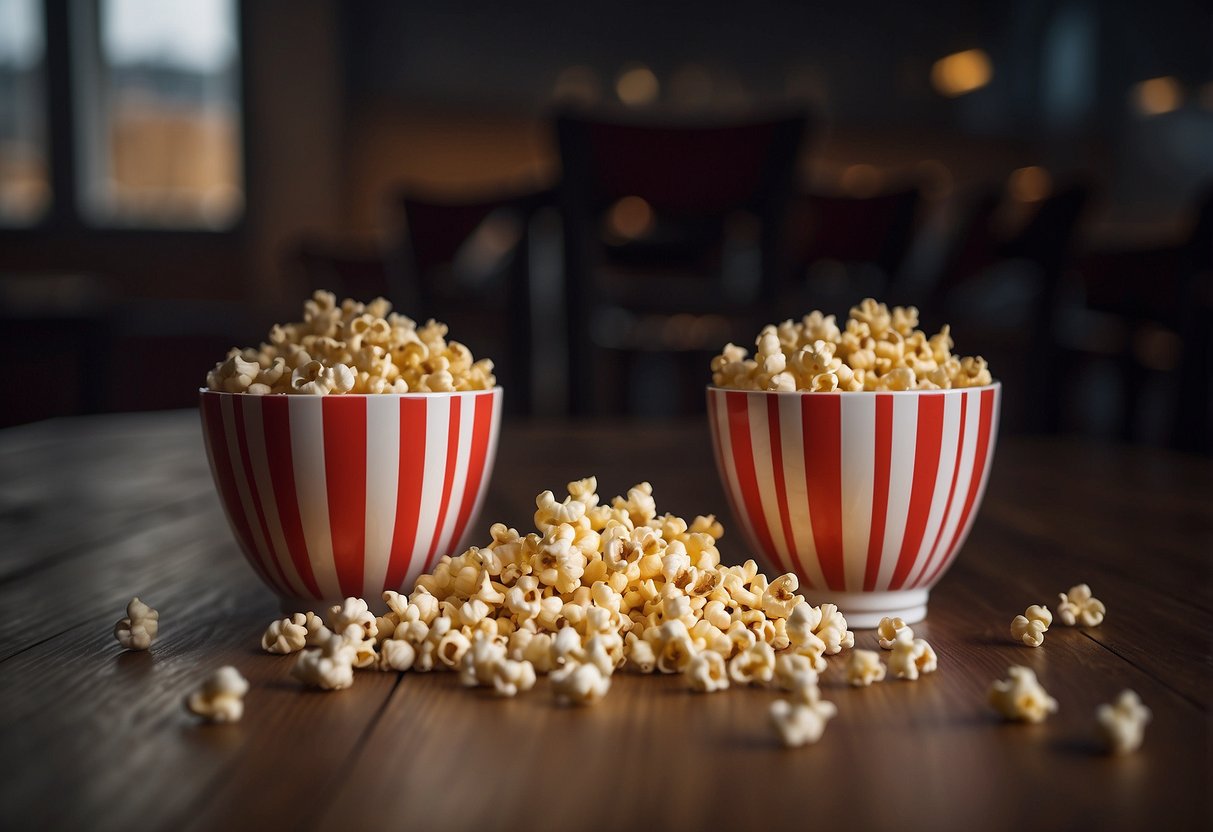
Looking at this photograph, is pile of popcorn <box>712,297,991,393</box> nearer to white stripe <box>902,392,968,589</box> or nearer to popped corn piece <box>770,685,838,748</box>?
white stripe <box>902,392,968,589</box>

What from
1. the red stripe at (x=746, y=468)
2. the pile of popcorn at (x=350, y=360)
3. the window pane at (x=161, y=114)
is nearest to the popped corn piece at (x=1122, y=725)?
the red stripe at (x=746, y=468)

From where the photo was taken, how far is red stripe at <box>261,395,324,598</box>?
1.61 ft

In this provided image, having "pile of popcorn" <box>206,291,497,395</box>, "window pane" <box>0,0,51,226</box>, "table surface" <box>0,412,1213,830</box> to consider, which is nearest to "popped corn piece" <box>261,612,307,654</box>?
"table surface" <box>0,412,1213,830</box>

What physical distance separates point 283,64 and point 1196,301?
15.3ft

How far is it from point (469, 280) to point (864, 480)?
2.20 meters

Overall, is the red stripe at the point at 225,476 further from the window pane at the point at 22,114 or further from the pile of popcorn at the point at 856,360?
the window pane at the point at 22,114

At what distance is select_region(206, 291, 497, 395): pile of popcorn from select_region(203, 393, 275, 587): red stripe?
1cm

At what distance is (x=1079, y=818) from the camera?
286mm

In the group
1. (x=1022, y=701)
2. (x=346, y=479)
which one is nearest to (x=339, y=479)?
Result: (x=346, y=479)

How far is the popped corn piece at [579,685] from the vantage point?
0.37 m

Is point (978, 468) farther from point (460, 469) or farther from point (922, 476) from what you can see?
Result: point (460, 469)

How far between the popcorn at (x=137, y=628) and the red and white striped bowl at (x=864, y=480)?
0.29 m

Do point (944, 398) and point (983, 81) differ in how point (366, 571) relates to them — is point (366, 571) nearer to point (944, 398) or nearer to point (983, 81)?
point (944, 398)

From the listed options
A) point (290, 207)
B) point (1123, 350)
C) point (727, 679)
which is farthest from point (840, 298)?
point (290, 207)
